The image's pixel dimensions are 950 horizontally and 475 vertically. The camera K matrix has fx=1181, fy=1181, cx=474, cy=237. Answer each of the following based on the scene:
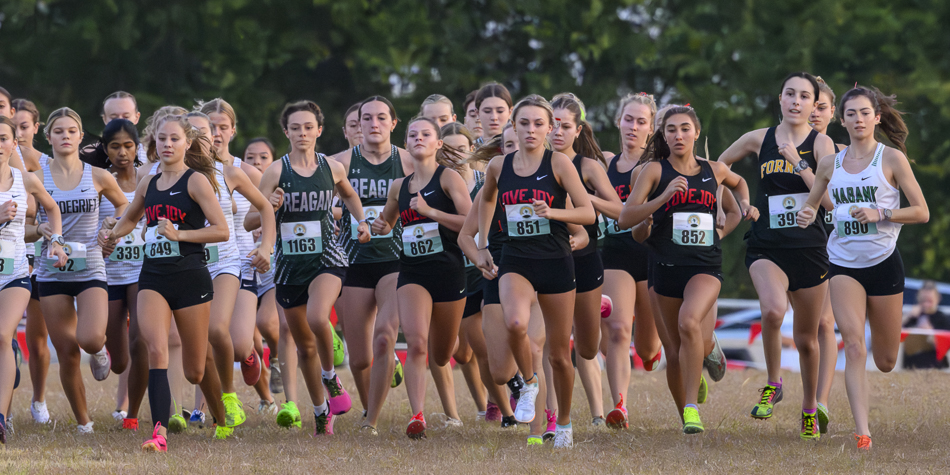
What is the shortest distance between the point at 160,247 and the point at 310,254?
1172 millimetres

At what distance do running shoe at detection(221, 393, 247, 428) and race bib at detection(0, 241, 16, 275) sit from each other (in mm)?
1505

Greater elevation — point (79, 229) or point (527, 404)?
point (79, 229)

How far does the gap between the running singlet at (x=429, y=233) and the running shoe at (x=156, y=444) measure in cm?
169

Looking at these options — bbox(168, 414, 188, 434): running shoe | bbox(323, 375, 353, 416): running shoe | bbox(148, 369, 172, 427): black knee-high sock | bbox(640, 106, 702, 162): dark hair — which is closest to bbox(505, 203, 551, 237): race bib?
bbox(640, 106, 702, 162): dark hair

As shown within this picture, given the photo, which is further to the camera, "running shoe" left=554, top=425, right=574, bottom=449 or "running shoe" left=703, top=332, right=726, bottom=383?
"running shoe" left=703, top=332, right=726, bottom=383

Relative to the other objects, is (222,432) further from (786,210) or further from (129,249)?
(786,210)

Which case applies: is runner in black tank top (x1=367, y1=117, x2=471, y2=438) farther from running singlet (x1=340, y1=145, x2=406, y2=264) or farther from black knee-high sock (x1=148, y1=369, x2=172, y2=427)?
black knee-high sock (x1=148, y1=369, x2=172, y2=427)

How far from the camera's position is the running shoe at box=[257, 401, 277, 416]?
8.77 meters

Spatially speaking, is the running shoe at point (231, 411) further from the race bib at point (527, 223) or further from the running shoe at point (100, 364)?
the race bib at point (527, 223)

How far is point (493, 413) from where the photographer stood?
26.9ft

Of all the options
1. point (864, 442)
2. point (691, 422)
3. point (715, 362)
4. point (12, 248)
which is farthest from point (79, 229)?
point (864, 442)

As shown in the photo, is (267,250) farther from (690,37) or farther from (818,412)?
(690,37)

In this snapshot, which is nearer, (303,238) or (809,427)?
(809,427)

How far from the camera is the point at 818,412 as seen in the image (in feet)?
22.9
